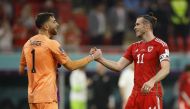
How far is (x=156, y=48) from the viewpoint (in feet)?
37.7

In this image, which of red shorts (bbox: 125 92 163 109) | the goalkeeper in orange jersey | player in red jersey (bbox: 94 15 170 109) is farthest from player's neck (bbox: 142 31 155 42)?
the goalkeeper in orange jersey

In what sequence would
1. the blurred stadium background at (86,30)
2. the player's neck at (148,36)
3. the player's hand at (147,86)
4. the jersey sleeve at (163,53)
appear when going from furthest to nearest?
the blurred stadium background at (86,30) → the player's neck at (148,36) → the jersey sleeve at (163,53) → the player's hand at (147,86)

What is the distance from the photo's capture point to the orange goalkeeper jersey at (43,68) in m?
11.0

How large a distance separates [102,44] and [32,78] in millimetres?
10523

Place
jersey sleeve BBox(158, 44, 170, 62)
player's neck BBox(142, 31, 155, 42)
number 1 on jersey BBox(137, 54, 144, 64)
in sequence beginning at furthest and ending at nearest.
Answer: player's neck BBox(142, 31, 155, 42)
number 1 on jersey BBox(137, 54, 144, 64)
jersey sleeve BBox(158, 44, 170, 62)

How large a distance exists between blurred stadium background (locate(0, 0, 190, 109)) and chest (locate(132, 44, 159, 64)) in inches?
355

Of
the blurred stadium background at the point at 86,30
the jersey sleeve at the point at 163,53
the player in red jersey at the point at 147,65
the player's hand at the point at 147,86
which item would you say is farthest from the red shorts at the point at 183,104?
the player's hand at the point at 147,86

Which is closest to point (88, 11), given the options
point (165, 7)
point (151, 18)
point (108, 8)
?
point (108, 8)

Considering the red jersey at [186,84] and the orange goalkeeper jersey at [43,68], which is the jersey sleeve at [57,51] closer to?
the orange goalkeeper jersey at [43,68]

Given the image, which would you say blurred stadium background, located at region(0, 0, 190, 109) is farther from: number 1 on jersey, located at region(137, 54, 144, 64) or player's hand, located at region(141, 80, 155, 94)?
player's hand, located at region(141, 80, 155, 94)

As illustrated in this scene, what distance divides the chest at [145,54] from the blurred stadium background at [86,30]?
9.02 metres

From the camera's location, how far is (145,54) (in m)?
11.5

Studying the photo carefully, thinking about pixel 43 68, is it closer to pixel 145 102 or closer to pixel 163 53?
pixel 145 102

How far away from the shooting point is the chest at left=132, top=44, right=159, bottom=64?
37.6 ft
